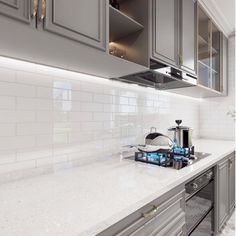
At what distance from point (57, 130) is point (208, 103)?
8.61ft

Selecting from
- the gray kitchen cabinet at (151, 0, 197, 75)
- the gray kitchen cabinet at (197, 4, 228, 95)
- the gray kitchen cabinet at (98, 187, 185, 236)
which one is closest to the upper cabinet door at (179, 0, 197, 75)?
the gray kitchen cabinet at (151, 0, 197, 75)

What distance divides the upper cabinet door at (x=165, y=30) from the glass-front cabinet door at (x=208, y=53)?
676 millimetres

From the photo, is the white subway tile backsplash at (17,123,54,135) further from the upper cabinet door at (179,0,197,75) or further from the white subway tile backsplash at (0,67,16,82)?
the upper cabinet door at (179,0,197,75)

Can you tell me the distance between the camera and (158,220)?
90cm

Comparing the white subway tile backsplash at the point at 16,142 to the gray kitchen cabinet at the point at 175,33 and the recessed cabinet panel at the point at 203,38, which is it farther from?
the recessed cabinet panel at the point at 203,38

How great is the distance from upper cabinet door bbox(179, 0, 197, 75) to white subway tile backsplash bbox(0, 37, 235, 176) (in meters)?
0.45

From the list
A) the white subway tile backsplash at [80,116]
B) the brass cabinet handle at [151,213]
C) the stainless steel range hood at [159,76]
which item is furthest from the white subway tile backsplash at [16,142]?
the stainless steel range hood at [159,76]

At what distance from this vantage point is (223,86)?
271 centimetres

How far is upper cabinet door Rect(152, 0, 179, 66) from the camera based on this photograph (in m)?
1.35

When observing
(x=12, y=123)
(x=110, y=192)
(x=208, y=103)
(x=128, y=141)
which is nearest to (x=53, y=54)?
(x=12, y=123)

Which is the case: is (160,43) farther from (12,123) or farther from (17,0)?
(12,123)

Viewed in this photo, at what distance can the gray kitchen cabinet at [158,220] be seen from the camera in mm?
712

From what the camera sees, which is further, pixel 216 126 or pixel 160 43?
pixel 216 126

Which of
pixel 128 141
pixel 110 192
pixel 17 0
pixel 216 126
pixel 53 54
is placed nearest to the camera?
pixel 17 0
